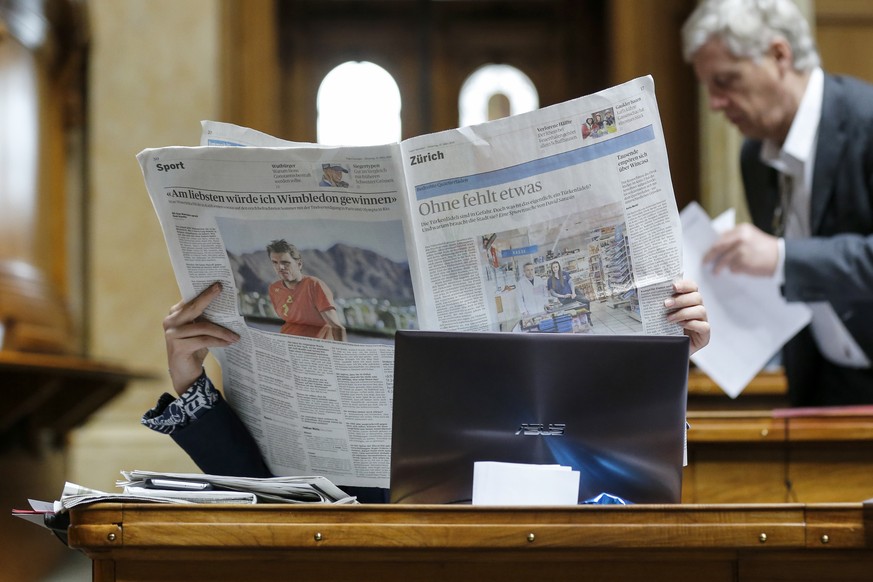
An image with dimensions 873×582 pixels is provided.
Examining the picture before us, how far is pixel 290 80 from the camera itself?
16.9 feet

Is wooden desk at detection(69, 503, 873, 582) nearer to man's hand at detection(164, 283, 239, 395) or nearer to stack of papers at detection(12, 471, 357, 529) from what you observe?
stack of papers at detection(12, 471, 357, 529)

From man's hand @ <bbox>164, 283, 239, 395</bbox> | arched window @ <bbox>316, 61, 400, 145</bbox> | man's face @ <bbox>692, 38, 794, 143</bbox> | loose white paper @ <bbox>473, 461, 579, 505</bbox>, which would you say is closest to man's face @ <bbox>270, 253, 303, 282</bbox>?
man's hand @ <bbox>164, 283, 239, 395</bbox>

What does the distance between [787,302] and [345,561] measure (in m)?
1.49

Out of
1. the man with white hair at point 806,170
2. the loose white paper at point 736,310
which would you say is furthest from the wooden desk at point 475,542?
the man with white hair at point 806,170

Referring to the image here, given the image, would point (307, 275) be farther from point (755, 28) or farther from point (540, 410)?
point (755, 28)

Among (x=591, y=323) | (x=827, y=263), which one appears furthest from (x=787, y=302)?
(x=591, y=323)

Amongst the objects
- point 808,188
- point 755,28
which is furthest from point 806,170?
point 755,28

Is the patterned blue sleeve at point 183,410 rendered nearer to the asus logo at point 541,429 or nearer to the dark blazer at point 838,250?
the asus logo at point 541,429

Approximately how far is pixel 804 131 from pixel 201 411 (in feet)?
5.39

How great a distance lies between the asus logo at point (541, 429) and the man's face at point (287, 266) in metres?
0.37

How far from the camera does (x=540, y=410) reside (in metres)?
1.30

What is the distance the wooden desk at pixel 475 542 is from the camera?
43.9 inches

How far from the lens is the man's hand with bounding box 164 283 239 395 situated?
5.03ft

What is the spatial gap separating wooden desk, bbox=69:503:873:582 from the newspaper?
37 cm
